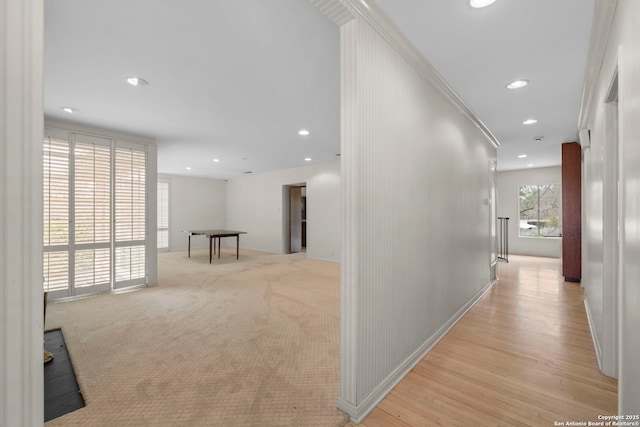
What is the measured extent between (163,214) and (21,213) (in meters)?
9.16

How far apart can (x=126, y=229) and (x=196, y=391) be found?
347 cm

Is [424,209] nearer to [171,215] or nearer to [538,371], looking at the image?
[538,371]

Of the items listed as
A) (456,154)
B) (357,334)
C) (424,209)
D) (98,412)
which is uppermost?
(456,154)

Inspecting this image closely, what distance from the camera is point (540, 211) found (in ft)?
26.0

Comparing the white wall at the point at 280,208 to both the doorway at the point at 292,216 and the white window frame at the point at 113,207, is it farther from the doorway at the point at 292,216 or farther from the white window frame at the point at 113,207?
the white window frame at the point at 113,207

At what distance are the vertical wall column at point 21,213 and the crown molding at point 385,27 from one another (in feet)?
4.47

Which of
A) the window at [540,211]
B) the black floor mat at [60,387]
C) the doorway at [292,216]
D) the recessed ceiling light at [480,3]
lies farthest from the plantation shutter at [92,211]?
the window at [540,211]

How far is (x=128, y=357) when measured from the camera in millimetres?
2352

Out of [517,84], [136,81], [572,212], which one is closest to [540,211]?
[572,212]

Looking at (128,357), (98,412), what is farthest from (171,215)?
(98,412)

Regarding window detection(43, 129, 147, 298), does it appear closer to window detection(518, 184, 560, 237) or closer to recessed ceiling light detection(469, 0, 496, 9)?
recessed ceiling light detection(469, 0, 496, 9)

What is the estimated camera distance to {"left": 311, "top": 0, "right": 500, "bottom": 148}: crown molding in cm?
158

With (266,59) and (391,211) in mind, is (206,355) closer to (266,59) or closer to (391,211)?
(391,211)

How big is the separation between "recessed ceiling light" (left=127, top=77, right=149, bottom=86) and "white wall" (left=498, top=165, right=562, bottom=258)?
9.22 m
